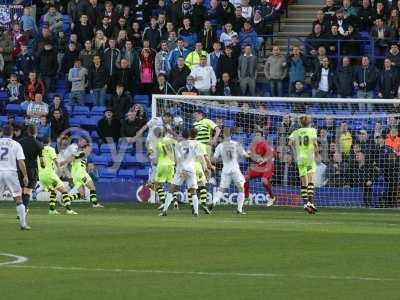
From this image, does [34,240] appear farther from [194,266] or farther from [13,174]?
[194,266]

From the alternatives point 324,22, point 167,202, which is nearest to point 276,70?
point 324,22

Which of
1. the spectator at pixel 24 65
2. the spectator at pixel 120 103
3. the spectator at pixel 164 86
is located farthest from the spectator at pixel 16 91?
the spectator at pixel 164 86

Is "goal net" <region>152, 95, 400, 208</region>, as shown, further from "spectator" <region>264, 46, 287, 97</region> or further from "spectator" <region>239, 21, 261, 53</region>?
"spectator" <region>239, 21, 261, 53</region>

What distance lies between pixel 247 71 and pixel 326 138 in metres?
3.36

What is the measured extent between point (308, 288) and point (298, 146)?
16800mm

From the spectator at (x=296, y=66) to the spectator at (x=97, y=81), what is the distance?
17.5 feet

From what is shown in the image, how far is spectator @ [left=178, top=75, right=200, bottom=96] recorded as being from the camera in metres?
35.6

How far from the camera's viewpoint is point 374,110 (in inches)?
1325

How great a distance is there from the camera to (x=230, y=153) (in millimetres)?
30953

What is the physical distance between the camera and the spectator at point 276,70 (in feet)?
116

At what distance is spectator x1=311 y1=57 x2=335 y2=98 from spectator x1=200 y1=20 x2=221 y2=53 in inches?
131

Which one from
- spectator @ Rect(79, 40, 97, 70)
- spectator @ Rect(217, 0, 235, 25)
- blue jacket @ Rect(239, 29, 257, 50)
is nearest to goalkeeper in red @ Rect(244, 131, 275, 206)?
blue jacket @ Rect(239, 29, 257, 50)

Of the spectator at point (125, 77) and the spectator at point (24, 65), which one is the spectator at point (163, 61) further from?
the spectator at point (24, 65)

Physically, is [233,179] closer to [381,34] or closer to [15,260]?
[381,34]
